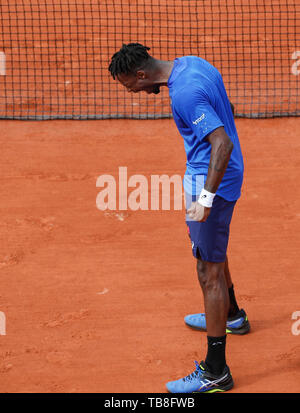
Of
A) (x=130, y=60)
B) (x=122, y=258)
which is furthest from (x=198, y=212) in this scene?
(x=122, y=258)

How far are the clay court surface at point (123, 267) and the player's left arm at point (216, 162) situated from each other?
1366 mm

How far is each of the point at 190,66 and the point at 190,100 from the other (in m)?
0.30

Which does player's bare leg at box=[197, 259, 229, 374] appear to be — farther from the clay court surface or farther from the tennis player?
the clay court surface

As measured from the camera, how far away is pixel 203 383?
4594 mm

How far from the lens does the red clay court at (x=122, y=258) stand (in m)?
4.95

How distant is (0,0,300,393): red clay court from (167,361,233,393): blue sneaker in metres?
0.11

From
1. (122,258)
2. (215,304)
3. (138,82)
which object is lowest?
(122,258)

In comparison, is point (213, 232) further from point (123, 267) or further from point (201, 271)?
point (123, 267)

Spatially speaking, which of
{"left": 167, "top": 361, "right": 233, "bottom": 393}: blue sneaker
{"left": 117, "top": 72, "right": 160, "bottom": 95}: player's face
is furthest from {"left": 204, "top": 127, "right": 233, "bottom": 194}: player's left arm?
{"left": 167, "top": 361, "right": 233, "bottom": 393}: blue sneaker

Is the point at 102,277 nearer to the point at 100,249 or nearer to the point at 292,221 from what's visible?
the point at 100,249

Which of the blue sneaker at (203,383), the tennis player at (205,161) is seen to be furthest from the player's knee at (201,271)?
the blue sneaker at (203,383)

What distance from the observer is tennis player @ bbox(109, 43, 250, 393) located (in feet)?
13.4

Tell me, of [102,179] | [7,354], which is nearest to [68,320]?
[7,354]

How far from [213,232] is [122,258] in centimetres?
203
